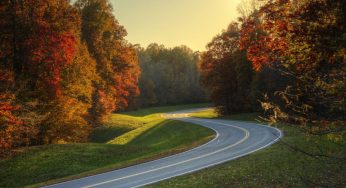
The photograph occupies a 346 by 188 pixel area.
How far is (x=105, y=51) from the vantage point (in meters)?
49.3

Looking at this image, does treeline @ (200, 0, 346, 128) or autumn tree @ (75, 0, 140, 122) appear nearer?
treeline @ (200, 0, 346, 128)

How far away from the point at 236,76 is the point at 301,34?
168 feet

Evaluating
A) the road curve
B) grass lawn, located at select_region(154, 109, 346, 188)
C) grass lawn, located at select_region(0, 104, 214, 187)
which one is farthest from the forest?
the road curve

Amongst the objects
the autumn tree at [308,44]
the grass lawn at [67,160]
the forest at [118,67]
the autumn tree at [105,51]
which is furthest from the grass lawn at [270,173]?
the autumn tree at [105,51]

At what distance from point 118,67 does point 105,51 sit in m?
3.49

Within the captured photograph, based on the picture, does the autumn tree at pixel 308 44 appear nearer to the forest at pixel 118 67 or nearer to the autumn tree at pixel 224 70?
the forest at pixel 118 67

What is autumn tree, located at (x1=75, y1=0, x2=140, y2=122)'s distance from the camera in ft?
157

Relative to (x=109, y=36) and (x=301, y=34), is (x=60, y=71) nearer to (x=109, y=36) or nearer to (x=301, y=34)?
(x=109, y=36)

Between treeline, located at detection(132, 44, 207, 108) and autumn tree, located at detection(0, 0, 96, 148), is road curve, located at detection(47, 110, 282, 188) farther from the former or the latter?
treeline, located at detection(132, 44, 207, 108)

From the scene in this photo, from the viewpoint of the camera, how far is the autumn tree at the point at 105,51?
48.0 m

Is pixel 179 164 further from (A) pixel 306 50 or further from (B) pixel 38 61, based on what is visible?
(A) pixel 306 50

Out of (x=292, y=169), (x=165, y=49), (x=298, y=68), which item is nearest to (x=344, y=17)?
(x=298, y=68)

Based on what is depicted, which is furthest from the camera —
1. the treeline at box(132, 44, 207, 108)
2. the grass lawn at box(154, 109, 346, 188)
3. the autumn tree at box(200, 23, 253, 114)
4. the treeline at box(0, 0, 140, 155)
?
the treeline at box(132, 44, 207, 108)

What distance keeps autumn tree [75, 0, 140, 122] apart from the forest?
117 millimetres
